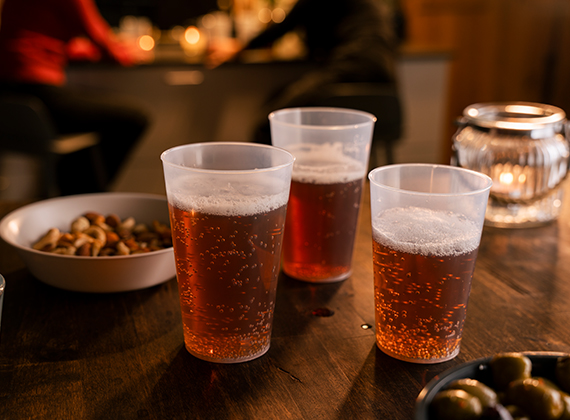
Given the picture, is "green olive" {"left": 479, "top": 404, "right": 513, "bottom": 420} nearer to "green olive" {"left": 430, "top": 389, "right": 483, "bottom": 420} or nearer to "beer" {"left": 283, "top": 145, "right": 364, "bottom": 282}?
"green olive" {"left": 430, "top": 389, "right": 483, "bottom": 420}

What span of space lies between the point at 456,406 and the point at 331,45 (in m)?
2.73

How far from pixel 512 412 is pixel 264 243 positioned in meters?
0.24

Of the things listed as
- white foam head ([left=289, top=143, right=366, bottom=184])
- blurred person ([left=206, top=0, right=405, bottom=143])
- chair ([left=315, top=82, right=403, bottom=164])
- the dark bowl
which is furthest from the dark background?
the dark bowl

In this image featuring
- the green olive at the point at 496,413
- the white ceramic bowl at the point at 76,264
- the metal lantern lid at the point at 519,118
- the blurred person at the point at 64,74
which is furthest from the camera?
the blurred person at the point at 64,74

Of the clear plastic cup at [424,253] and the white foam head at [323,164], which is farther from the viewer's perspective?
the white foam head at [323,164]

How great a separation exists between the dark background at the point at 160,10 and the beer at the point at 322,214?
303 centimetres

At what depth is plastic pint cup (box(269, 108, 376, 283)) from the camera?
0.68m

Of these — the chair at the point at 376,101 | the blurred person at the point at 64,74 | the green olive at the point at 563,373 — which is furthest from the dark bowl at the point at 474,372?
the blurred person at the point at 64,74

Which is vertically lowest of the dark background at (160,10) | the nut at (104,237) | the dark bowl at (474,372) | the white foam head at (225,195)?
the nut at (104,237)

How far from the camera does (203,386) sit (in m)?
0.50

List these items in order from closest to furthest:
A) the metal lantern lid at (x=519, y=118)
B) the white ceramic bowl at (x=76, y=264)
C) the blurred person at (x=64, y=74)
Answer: the white ceramic bowl at (x=76, y=264), the metal lantern lid at (x=519, y=118), the blurred person at (x=64, y=74)

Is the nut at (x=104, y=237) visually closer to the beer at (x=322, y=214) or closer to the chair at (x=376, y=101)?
the beer at (x=322, y=214)

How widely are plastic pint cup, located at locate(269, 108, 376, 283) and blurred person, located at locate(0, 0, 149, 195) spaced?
78.9 inches

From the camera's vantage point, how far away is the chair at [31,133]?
6.75 feet
